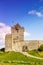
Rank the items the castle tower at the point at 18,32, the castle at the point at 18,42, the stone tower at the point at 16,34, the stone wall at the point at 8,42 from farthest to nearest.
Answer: the castle tower at the point at 18,32 < the stone tower at the point at 16,34 < the castle at the point at 18,42 < the stone wall at the point at 8,42

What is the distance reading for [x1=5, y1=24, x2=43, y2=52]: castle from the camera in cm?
5366

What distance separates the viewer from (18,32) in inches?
2277

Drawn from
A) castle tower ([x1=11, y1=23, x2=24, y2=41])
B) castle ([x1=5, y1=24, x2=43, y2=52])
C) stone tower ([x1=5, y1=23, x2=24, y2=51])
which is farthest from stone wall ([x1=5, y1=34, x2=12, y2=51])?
castle tower ([x1=11, y1=23, x2=24, y2=41])

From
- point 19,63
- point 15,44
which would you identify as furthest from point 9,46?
point 19,63

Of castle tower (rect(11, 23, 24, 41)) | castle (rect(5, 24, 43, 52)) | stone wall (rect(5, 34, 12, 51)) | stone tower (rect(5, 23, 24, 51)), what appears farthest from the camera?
castle tower (rect(11, 23, 24, 41))

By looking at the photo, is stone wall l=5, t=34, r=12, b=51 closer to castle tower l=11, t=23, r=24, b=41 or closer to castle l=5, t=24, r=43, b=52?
castle l=5, t=24, r=43, b=52

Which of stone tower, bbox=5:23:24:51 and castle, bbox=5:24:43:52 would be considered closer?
castle, bbox=5:24:43:52

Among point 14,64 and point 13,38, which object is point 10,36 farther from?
point 14,64

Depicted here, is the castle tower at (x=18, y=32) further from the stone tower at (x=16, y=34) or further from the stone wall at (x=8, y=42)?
the stone wall at (x=8, y=42)

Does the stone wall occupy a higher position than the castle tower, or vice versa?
the castle tower

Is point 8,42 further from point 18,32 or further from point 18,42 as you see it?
point 18,32

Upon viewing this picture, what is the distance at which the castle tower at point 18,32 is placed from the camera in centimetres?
5737

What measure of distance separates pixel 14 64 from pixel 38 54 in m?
15.1

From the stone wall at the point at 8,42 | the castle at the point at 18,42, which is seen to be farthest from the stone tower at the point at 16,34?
Answer: the stone wall at the point at 8,42
